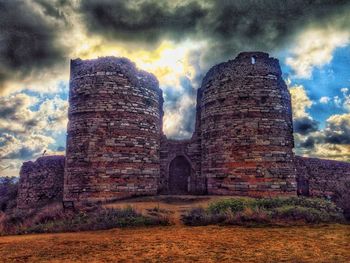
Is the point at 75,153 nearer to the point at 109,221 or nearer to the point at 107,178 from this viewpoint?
the point at 107,178

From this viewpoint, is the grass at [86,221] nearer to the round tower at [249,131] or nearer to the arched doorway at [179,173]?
the round tower at [249,131]

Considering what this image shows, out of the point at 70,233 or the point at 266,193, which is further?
the point at 266,193

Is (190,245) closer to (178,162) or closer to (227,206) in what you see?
(227,206)

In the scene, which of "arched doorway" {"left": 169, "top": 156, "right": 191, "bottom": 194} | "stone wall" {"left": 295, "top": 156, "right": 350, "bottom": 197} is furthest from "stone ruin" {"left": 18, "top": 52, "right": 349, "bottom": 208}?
"stone wall" {"left": 295, "top": 156, "right": 350, "bottom": 197}

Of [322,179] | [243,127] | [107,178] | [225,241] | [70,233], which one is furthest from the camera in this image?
[322,179]

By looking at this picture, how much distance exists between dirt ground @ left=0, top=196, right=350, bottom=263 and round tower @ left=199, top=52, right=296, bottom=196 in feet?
17.3

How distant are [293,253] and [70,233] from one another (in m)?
7.19

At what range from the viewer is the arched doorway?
739 inches

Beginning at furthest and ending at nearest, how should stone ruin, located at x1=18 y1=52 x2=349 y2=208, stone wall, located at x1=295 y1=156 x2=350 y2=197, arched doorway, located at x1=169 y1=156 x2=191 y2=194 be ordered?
stone wall, located at x1=295 y1=156 x2=350 y2=197, arched doorway, located at x1=169 y1=156 x2=191 y2=194, stone ruin, located at x1=18 y1=52 x2=349 y2=208

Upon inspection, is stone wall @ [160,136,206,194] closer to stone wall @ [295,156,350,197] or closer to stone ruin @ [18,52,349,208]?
stone ruin @ [18,52,349,208]

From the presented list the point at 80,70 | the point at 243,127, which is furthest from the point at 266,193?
the point at 80,70

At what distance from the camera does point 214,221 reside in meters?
11.2

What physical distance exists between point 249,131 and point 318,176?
769 centimetres

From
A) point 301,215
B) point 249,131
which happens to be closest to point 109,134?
point 249,131
